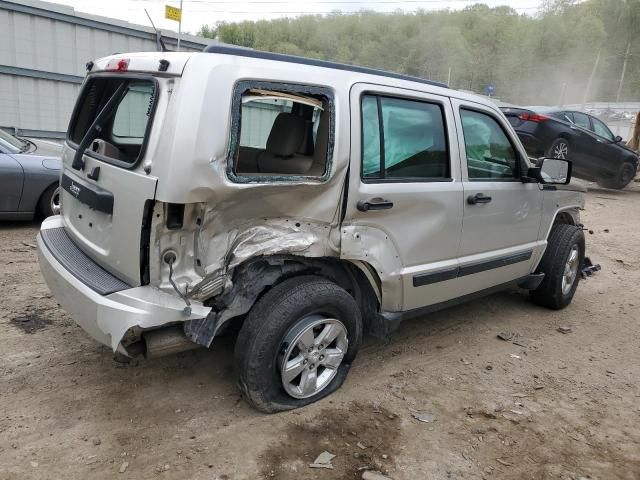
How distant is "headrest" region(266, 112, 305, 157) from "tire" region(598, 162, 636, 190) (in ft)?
36.5

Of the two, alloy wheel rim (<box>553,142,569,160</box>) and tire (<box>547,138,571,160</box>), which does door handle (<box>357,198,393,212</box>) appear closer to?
tire (<box>547,138,571,160</box>)

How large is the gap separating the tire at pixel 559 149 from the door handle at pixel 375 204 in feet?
28.4

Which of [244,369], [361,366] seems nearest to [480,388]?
[361,366]

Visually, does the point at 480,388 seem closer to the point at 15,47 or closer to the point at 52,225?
the point at 52,225

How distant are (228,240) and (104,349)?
5.16 ft

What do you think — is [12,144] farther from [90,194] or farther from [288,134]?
[288,134]

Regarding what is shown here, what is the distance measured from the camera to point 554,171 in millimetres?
4336

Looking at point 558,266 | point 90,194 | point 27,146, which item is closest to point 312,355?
point 90,194

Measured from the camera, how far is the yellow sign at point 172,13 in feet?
33.7

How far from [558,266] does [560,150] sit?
7054 millimetres

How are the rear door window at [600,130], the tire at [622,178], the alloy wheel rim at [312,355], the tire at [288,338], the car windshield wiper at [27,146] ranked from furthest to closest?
the tire at [622,178] → the rear door window at [600,130] → the car windshield wiper at [27,146] → the alloy wheel rim at [312,355] → the tire at [288,338]

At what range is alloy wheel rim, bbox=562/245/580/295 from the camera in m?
4.88

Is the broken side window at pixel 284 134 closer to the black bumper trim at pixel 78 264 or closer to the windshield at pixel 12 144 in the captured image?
the black bumper trim at pixel 78 264

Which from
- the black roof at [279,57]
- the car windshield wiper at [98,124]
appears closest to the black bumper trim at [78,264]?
the car windshield wiper at [98,124]
